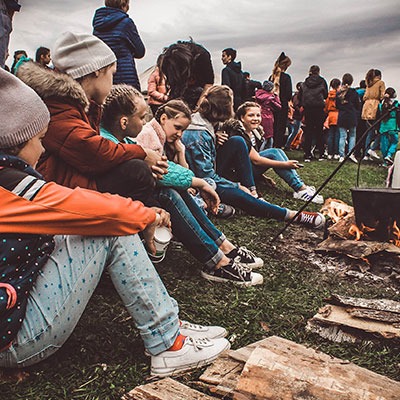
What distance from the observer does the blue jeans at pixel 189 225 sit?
3.04 meters

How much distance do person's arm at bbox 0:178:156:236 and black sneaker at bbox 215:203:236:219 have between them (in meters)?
2.84

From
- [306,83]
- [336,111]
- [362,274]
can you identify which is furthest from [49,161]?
[336,111]

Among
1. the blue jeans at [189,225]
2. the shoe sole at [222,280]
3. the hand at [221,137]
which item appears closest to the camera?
the blue jeans at [189,225]

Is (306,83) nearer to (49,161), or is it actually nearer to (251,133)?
(251,133)

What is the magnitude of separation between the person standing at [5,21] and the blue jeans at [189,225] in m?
1.73

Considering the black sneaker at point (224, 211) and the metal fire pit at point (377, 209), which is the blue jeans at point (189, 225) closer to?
the metal fire pit at point (377, 209)

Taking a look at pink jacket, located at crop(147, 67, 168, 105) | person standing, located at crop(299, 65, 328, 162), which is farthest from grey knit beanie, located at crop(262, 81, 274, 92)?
pink jacket, located at crop(147, 67, 168, 105)

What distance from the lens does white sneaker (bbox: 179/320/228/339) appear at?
2.36 m

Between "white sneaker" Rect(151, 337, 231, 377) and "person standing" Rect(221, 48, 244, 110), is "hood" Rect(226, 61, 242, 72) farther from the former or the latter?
"white sneaker" Rect(151, 337, 231, 377)

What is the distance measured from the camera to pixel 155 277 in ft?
6.64

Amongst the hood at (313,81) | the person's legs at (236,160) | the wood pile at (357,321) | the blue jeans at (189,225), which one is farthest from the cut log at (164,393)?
the hood at (313,81)

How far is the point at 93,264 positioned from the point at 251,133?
171 inches

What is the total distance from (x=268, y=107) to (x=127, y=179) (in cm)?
793

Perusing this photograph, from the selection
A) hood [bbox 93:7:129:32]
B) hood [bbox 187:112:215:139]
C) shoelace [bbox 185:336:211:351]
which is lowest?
shoelace [bbox 185:336:211:351]
